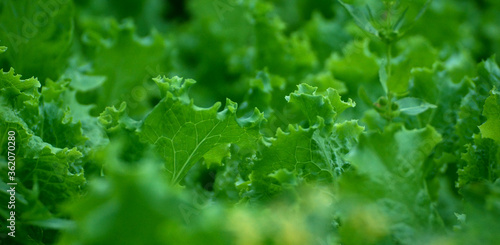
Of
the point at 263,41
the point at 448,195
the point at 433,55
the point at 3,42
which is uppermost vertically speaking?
the point at 433,55

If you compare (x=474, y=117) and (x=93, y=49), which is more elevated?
(x=474, y=117)

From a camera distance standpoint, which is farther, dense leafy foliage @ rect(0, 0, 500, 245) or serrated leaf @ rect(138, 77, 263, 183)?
serrated leaf @ rect(138, 77, 263, 183)

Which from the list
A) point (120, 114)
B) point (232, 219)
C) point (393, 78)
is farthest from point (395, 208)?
point (120, 114)

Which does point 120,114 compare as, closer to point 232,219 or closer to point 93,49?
point 232,219

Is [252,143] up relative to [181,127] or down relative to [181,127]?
up

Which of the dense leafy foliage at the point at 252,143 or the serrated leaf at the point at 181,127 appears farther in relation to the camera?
the serrated leaf at the point at 181,127

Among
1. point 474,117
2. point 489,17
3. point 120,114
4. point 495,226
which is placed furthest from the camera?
point 489,17

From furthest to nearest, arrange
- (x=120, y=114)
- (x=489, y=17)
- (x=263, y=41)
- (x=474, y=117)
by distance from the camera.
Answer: (x=489, y=17), (x=263, y=41), (x=474, y=117), (x=120, y=114)

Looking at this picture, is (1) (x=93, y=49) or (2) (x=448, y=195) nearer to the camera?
(2) (x=448, y=195)
